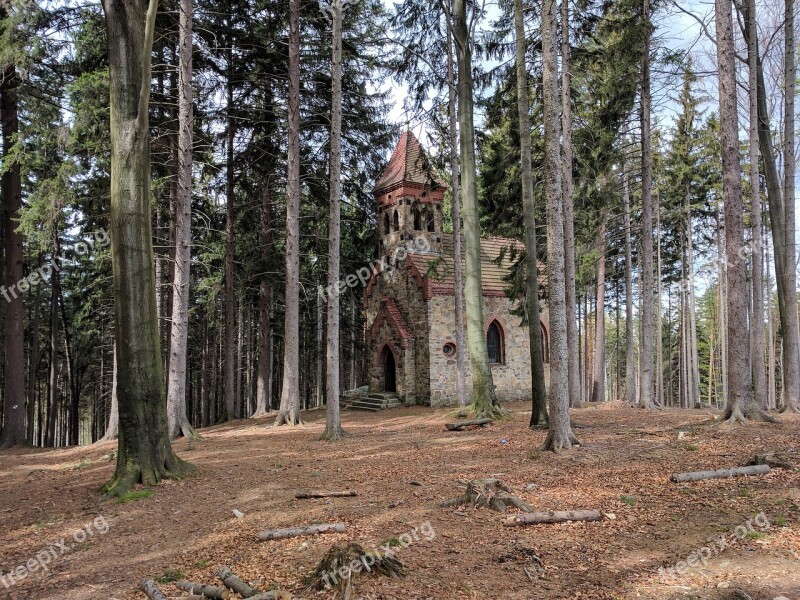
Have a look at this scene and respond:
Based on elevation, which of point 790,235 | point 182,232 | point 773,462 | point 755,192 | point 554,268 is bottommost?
point 773,462

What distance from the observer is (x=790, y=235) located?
40.8ft

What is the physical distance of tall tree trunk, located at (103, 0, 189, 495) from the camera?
7.23 metres

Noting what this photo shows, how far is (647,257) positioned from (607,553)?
40.6 ft

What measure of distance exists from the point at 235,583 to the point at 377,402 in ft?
54.6

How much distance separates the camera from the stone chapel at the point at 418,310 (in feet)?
66.6

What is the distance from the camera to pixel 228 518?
5.75 metres

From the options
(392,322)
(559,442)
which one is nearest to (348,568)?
→ (559,442)

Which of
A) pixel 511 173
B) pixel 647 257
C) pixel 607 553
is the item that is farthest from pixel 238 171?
pixel 607 553

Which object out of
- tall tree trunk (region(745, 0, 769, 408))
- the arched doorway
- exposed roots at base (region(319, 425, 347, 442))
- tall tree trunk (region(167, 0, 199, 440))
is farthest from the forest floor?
the arched doorway

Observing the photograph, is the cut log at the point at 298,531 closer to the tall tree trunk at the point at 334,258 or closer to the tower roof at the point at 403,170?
the tall tree trunk at the point at 334,258

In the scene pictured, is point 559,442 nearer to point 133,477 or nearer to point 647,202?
point 133,477

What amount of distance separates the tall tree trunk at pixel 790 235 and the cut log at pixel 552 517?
9927mm

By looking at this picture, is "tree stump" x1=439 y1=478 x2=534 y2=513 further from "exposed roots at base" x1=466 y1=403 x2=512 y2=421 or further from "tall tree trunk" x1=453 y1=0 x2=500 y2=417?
"tall tree trunk" x1=453 y1=0 x2=500 y2=417

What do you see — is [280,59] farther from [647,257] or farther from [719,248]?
[719,248]
